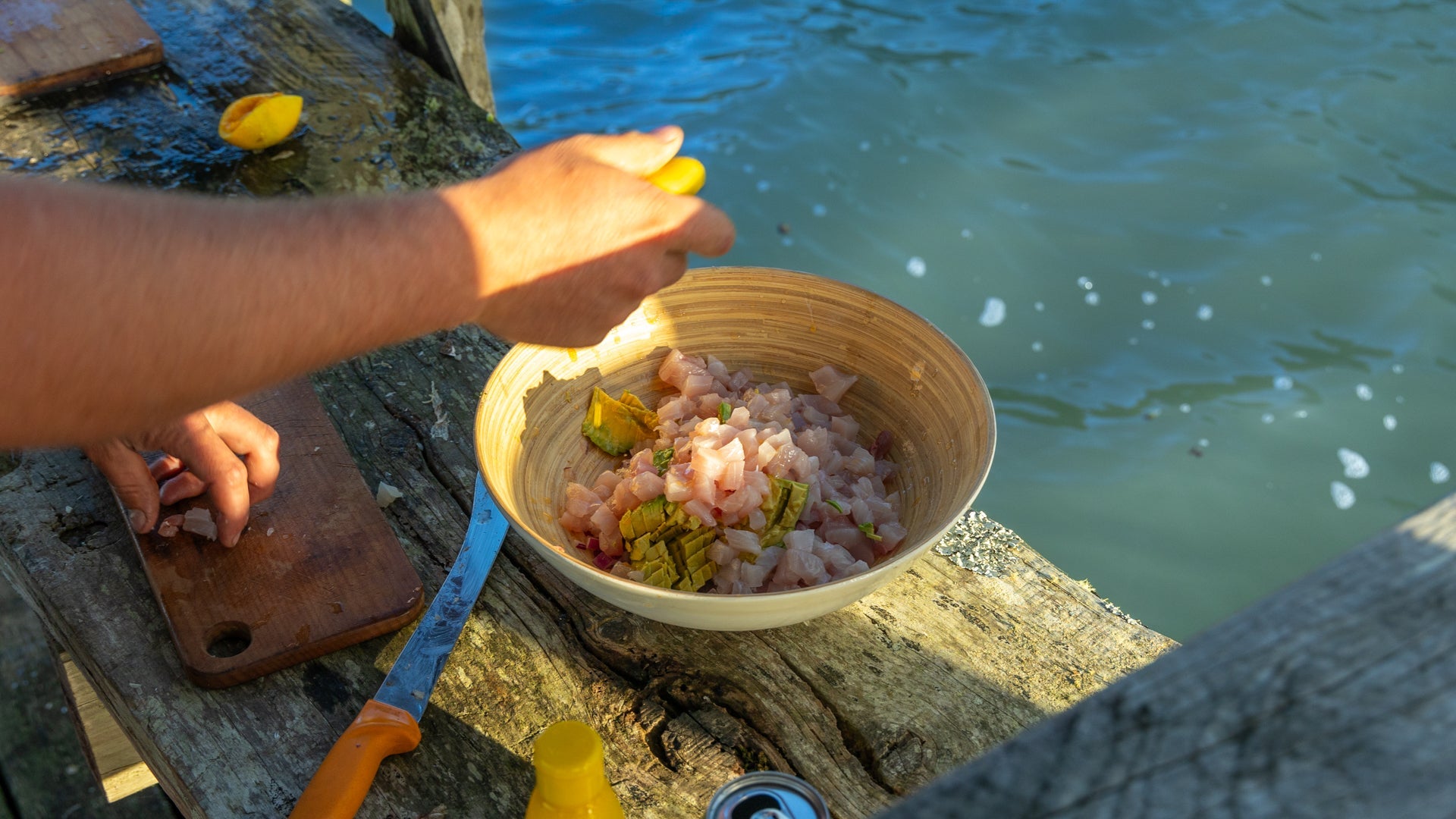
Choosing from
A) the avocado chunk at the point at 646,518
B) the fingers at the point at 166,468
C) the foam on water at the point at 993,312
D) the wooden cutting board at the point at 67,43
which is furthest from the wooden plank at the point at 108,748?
the foam on water at the point at 993,312

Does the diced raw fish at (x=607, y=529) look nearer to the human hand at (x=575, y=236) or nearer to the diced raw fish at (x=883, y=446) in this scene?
the human hand at (x=575, y=236)

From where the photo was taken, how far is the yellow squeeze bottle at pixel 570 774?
1.04 metres

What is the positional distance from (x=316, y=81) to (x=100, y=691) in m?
1.88

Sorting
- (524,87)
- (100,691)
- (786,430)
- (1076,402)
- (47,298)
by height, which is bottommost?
(1076,402)

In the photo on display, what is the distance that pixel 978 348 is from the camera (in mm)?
5031

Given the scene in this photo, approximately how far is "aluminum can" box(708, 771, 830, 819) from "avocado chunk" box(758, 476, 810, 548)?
435 mm

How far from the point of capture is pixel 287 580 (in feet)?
5.01

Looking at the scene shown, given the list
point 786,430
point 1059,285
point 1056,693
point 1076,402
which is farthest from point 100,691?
point 1059,285

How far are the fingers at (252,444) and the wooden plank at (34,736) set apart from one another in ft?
3.00

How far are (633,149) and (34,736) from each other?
1.88m

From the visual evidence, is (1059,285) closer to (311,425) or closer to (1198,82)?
(1198,82)

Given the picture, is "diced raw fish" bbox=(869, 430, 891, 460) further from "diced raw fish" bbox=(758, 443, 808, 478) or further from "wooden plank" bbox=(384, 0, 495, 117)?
"wooden plank" bbox=(384, 0, 495, 117)

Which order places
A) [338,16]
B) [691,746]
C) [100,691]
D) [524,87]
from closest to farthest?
[691,746]
[100,691]
[338,16]
[524,87]

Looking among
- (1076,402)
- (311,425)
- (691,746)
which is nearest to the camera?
(691,746)
